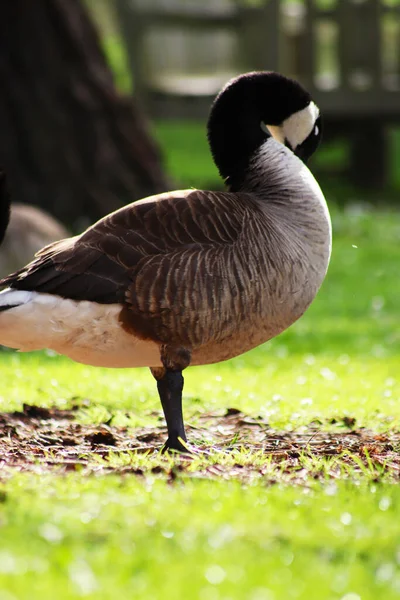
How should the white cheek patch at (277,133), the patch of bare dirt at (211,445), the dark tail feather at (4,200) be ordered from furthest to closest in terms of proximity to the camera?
1. the dark tail feather at (4,200)
2. the white cheek patch at (277,133)
3. the patch of bare dirt at (211,445)

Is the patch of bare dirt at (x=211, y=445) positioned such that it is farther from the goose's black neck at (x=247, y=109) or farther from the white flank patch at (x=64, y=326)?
the goose's black neck at (x=247, y=109)

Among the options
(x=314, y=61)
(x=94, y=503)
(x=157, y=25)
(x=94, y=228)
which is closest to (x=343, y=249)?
(x=314, y=61)

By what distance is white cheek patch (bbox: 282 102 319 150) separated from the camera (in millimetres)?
6098

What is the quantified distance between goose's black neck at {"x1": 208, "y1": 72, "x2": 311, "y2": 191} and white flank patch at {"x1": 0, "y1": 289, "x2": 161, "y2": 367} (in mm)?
1261

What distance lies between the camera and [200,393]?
7582mm

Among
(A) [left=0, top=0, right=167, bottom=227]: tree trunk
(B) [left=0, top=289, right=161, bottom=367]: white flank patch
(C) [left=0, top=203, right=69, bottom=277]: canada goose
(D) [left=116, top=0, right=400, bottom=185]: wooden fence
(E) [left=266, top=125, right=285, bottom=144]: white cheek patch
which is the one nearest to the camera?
(B) [left=0, top=289, right=161, bottom=367]: white flank patch

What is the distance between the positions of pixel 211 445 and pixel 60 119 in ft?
31.0

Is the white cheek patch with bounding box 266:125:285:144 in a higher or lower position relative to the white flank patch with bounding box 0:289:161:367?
higher

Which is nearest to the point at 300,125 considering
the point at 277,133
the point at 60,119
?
the point at 277,133

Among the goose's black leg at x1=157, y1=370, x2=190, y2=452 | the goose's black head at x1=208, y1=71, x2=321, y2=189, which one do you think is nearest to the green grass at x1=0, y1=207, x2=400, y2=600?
the goose's black leg at x1=157, y1=370, x2=190, y2=452

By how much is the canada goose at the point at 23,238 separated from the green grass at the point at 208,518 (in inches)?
128

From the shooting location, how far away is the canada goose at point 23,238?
413 inches

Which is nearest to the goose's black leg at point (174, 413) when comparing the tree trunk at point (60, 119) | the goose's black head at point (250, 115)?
the goose's black head at point (250, 115)

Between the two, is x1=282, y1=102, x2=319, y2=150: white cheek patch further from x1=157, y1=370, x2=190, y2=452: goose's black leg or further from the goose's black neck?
x1=157, y1=370, x2=190, y2=452: goose's black leg
